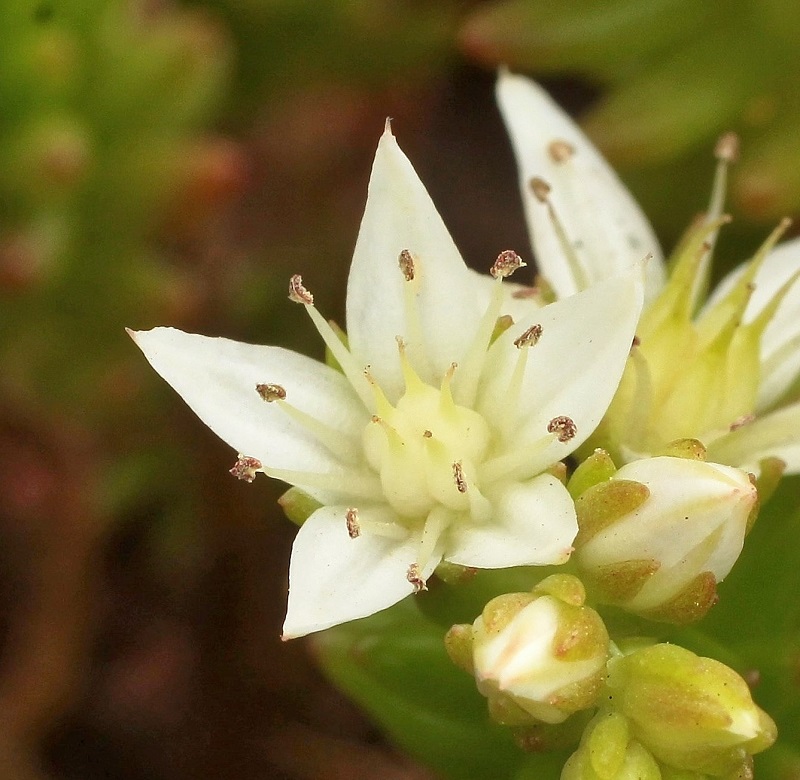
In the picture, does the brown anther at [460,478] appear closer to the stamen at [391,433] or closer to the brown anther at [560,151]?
the stamen at [391,433]

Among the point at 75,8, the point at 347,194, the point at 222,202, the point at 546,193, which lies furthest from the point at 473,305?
the point at 347,194

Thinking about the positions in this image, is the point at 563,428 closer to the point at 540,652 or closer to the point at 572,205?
the point at 540,652

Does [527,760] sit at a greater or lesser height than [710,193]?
lesser

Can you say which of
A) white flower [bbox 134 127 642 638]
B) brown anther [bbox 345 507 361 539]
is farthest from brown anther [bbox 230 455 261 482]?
brown anther [bbox 345 507 361 539]

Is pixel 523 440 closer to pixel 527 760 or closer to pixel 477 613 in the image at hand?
pixel 477 613

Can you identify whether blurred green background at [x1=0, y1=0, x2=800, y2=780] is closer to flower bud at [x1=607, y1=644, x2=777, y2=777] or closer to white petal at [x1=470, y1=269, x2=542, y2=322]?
white petal at [x1=470, y1=269, x2=542, y2=322]

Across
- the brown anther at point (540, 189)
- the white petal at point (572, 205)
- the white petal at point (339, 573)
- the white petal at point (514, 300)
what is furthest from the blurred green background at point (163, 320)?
the white petal at point (339, 573)
